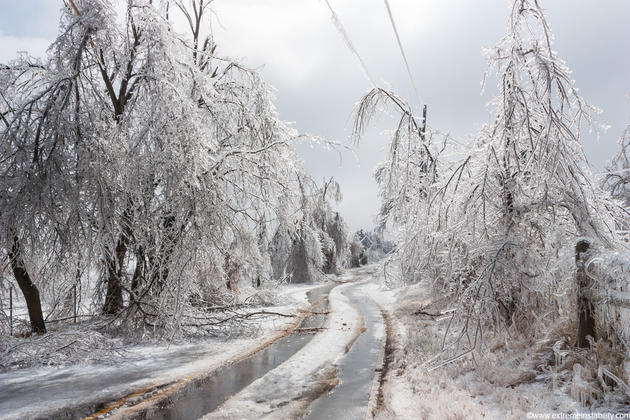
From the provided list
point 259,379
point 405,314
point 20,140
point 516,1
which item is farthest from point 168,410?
point 405,314

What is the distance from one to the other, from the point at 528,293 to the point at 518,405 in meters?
2.31

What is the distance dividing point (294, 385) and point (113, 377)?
2845 mm

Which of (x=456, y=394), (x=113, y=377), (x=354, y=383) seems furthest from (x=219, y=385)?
(x=456, y=394)

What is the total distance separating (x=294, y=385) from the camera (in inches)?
254

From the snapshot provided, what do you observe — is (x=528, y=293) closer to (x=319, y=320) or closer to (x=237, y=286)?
(x=319, y=320)

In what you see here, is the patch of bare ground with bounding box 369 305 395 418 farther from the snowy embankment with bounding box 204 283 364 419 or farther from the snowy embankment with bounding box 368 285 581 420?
the snowy embankment with bounding box 204 283 364 419

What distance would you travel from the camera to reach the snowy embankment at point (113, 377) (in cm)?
547

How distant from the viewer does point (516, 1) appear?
6160 millimetres

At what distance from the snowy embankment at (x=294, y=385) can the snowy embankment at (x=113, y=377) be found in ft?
3.55

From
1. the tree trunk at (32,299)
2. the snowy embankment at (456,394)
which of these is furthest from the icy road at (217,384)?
the tree trunk at (32,299)

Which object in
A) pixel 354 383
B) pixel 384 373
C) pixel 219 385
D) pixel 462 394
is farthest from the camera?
pixel 384 373

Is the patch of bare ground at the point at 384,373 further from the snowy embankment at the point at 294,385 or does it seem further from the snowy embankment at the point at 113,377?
the snowy embankment at the point at 113,377

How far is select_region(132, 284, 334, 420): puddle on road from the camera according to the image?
5160mm

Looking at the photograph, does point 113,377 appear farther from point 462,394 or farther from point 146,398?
point 462,394
